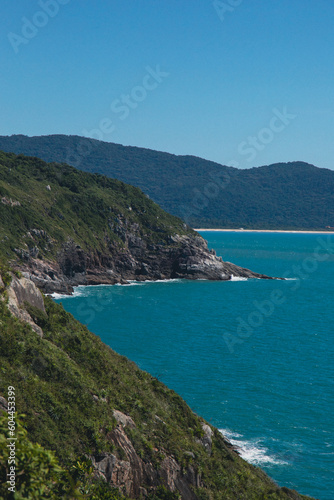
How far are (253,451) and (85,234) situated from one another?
288 ft

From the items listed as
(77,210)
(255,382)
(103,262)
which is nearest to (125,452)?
(255,382)

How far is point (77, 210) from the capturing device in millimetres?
125312

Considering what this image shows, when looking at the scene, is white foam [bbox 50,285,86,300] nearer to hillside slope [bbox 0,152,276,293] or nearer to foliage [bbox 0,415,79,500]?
hillside slope [bbox 0,152,276,293]

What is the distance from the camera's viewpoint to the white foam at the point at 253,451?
117 ft

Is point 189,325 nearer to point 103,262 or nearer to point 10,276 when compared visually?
point 103,262

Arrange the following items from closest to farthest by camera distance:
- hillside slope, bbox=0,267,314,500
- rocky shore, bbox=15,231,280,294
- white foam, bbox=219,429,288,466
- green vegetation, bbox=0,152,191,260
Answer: hillside slope, bbox=0,267,314,500, white foam, bbox=219,429,288,466, green vegetation, bbox=0,152,191,260, rocky shore, bbox=15,231,280,294

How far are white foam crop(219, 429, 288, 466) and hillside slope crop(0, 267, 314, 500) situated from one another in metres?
6.24

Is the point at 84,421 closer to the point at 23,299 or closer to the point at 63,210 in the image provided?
the point at 23,299

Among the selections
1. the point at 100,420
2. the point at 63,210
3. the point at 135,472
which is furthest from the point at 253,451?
the point at 63,210

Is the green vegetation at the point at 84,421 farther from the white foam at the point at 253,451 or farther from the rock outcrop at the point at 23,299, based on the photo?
the white foam at the point at 253,451

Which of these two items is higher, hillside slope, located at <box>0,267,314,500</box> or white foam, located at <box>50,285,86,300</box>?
white foam, located at <box>50,285,86,300</box>

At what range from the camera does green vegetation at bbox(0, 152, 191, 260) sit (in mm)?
100188

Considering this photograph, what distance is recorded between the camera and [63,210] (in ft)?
397

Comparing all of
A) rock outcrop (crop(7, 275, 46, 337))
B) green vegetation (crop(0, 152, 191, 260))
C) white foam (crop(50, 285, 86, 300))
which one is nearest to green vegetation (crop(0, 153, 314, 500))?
rock outcrop (crop(7, 275, 46, 337))
